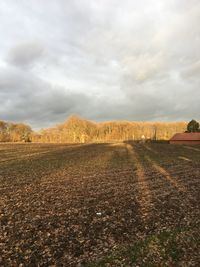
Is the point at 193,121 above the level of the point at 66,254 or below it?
above

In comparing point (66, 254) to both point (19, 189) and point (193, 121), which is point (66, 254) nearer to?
point (19, 189)

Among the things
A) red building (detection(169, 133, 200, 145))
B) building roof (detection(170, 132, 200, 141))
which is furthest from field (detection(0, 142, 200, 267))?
building roof (detection(170, 132, 200, 141))

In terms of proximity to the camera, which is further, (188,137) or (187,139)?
(188,137)

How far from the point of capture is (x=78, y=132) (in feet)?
632

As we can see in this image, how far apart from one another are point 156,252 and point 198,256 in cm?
134

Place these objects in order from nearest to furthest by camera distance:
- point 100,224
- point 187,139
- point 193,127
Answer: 1. point 100,224
2. point 187,139
3. point 193,127

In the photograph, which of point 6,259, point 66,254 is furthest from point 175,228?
point 6,259

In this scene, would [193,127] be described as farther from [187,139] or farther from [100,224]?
[100,224]

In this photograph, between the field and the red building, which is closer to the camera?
the field

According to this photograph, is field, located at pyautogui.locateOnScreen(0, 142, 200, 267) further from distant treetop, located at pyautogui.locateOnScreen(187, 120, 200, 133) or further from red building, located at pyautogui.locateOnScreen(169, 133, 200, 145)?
distant treetop, located at pyautogui.locateOnScreen(187, 120, 200, 133)

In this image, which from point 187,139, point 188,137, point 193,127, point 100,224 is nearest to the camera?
point 100,224

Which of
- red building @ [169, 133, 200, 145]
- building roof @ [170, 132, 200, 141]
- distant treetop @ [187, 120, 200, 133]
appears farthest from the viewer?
distant treetop @ [187, 120, 200, 133]

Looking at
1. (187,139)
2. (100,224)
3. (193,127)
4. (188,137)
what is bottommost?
(100,224)

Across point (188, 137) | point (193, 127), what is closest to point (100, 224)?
point (188, 137)
